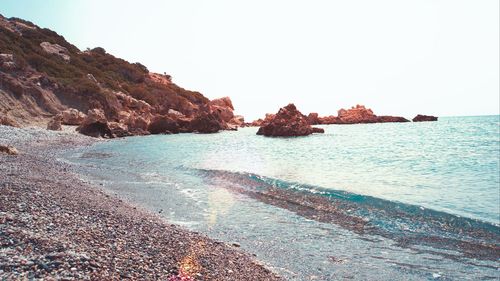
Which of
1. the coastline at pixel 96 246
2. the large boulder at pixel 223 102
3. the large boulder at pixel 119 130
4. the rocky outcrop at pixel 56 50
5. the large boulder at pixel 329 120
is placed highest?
the rocky outcrop at pixel 56 50

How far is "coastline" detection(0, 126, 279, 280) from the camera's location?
4969 mm

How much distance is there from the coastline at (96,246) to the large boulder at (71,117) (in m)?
49.8

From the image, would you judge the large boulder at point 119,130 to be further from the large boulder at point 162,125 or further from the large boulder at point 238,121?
the large boulder at point 238,121

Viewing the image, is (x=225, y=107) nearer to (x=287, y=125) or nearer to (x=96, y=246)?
(x=287, y=125)

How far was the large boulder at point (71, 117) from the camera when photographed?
54781mm

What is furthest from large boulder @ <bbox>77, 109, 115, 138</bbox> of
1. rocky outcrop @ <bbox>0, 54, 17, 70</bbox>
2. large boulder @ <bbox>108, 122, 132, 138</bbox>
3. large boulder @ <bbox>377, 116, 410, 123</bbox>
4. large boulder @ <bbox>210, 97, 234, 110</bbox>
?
large boulder @ <bbox>377, 116, 410, 123</bbox>

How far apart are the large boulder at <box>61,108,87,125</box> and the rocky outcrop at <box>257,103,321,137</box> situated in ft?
98.6

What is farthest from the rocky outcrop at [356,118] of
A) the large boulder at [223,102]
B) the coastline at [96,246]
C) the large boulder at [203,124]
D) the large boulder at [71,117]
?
the coastline at [96,246]

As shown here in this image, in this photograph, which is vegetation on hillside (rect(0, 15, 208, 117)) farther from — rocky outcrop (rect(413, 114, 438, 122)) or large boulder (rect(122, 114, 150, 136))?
rocky outcrop (rect(413, 114, 438, 122))

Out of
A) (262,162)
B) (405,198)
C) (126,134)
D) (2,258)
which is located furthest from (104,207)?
(126,134)

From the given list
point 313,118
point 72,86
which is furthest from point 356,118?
point 72,86

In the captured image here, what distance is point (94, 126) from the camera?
5106cm

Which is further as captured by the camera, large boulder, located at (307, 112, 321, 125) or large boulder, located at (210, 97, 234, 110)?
large boulder, located at (307, 112, 321, 125)

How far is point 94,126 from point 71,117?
22.7 ft
